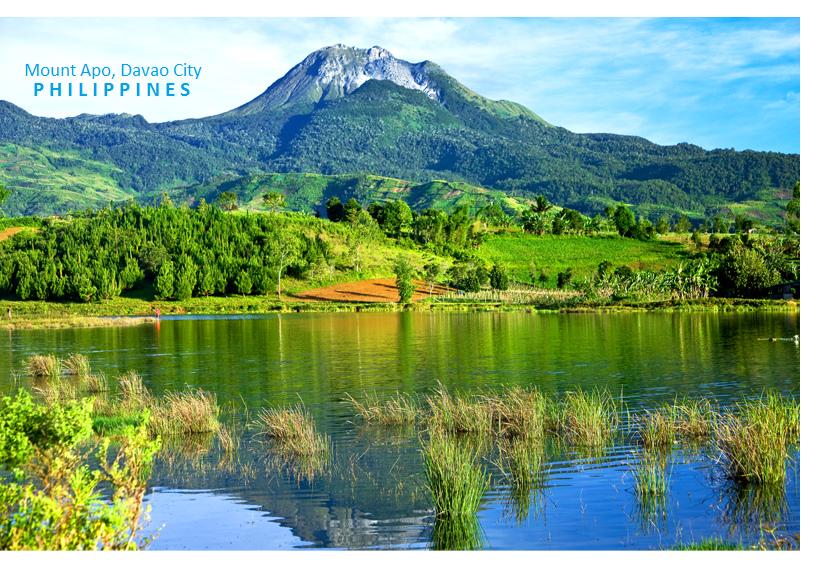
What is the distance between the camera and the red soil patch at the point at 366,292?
8901 cm

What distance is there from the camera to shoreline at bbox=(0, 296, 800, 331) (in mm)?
74500

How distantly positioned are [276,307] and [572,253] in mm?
46506

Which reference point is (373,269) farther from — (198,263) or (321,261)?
(198,263)

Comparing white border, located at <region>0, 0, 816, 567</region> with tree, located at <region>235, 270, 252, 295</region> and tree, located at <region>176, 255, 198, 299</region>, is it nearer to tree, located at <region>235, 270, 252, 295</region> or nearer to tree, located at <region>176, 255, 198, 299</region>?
tree, located at <region>176, 255, 198, 299</region>

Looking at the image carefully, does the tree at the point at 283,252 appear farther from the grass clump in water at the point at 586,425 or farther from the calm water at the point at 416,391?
the grass clump in water at the point at 586,425

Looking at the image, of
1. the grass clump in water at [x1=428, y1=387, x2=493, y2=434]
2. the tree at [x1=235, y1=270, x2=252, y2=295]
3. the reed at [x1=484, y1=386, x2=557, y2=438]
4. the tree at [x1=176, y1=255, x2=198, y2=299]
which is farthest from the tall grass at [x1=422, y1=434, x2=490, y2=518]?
the tree at [x1=235, y1=270, x2=252, y2=295]

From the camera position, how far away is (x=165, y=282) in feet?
294

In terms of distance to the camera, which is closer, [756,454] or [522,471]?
[756,454]

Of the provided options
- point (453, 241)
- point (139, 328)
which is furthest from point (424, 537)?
point (453, 241)

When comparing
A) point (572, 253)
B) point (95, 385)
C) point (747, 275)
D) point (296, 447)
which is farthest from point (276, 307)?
point (296, 447)

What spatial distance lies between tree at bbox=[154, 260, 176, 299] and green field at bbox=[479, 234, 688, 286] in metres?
39.1

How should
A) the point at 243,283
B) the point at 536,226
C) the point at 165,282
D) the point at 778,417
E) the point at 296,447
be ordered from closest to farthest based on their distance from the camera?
the point at 778,417, the point at 296,447, the point at 165,282, the point at 243,283, the point at 536,226

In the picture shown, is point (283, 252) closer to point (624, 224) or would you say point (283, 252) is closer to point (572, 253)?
point (572, 253)
